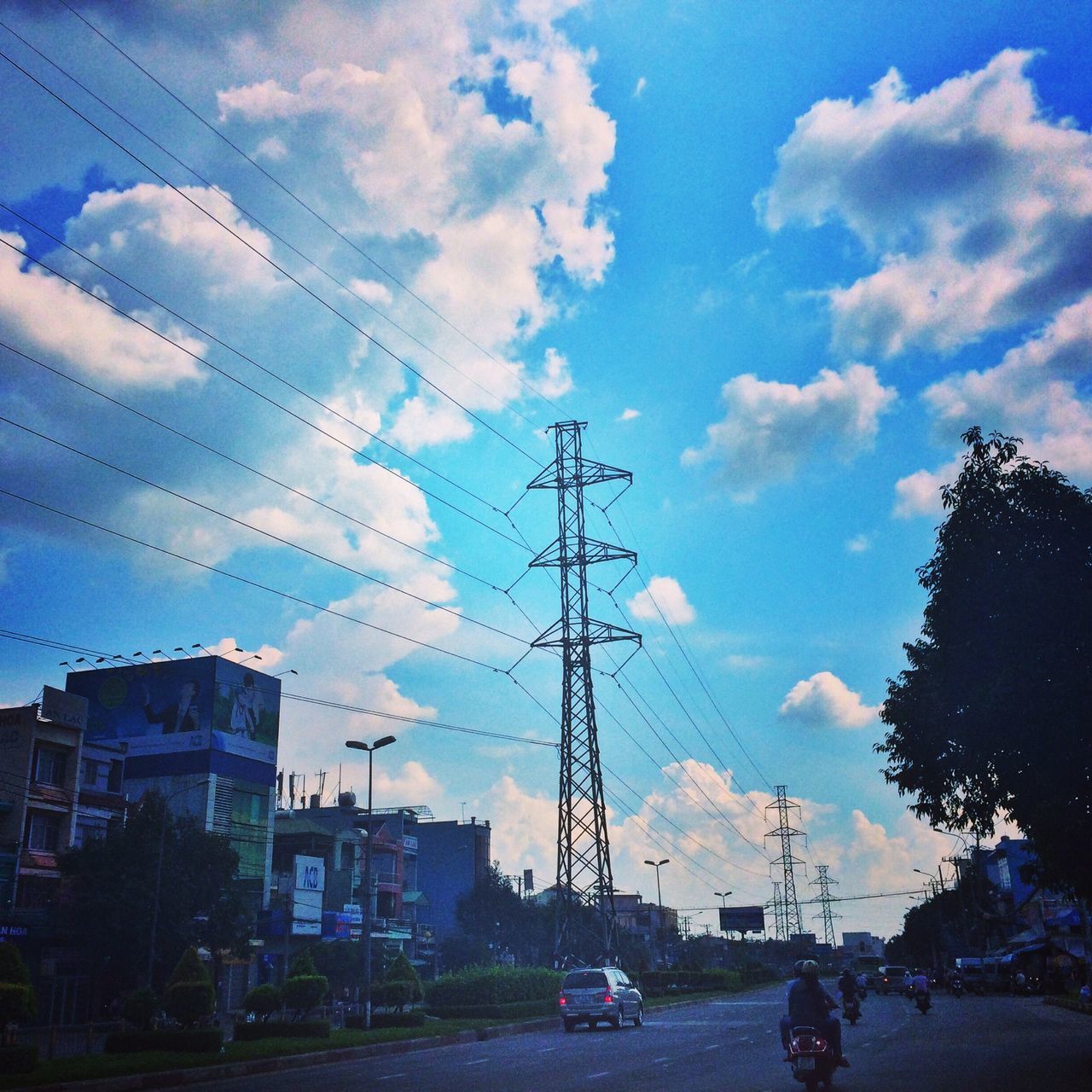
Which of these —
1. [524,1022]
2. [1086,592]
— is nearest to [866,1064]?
[1086,592]

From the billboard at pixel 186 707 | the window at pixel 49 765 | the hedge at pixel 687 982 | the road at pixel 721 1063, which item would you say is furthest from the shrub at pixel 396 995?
the billboard at pixel 186 707

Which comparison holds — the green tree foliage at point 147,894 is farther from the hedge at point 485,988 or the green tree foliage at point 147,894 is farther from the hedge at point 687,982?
the hedge at point 687,982

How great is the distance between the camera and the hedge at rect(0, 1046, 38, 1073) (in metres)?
20.7

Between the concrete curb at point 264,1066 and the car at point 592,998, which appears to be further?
the car at point 592,998

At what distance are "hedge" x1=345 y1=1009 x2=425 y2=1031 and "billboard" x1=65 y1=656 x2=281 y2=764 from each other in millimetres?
36669

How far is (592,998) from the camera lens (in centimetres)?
3566

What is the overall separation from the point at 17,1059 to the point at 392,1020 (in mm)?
18278

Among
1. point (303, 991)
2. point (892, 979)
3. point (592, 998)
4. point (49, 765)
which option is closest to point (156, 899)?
point (49, 765)

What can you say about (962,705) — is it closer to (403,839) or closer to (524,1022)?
(524,1022)

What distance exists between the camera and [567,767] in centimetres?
4325

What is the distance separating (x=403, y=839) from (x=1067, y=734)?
260 feet

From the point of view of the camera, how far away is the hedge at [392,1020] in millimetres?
36562

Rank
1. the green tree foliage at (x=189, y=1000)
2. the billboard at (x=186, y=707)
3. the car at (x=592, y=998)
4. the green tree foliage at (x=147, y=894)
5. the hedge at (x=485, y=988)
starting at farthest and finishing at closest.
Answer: the billboard at (x=186, y=707)
the green tree foliage at (x=147, y=894)
the hedge at (x=485, y=988)
the car at (x=592, y=998)
the green tree foliage at (x=189, y=1000)

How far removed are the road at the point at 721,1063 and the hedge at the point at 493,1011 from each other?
443 cm
